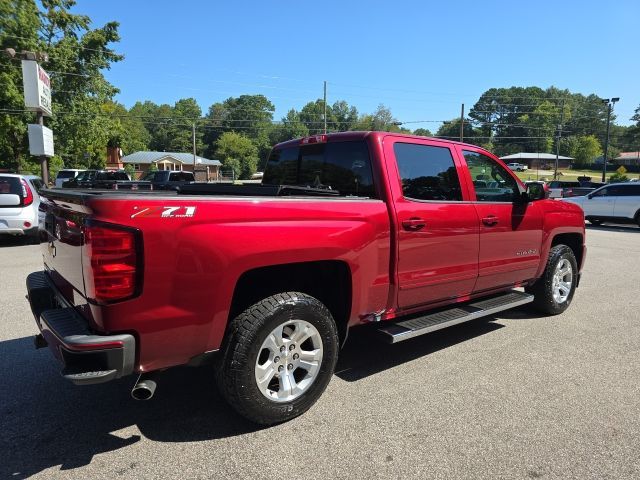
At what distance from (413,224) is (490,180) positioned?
1505mm

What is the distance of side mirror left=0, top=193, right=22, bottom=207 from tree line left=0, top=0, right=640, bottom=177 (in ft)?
69.0

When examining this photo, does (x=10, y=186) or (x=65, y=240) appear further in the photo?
(x=10, y=186)

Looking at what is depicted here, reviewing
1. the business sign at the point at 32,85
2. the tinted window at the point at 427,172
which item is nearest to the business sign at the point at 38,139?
the business sign at the point at 32,85

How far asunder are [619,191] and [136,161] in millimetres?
77124

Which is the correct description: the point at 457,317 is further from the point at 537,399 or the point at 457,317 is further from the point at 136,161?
the point at 136,161

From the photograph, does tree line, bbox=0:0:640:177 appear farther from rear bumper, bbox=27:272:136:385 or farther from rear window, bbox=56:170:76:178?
rear bumper, bbox=27:272:136:385

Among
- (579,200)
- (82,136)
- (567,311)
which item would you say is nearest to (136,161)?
(82,136)

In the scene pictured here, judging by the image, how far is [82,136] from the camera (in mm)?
30406

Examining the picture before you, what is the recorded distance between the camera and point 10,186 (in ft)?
32.8

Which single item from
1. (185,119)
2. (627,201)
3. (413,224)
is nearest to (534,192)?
(413,224)

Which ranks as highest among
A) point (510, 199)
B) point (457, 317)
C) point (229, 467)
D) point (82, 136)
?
point (82, 136)

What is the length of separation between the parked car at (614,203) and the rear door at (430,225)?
15.7 m

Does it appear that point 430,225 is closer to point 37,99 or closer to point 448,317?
point 448,317

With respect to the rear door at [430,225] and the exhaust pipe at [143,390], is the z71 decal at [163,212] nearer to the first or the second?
the exhaust pipe at [143,390]
